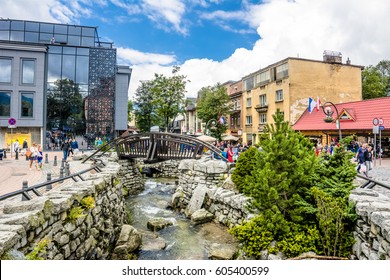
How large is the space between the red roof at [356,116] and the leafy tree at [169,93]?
11764mm

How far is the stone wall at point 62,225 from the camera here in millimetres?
3129

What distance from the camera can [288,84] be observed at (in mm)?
22125

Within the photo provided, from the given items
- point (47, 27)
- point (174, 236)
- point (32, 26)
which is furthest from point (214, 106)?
point (174, 236)

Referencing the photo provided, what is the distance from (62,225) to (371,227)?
5258mm

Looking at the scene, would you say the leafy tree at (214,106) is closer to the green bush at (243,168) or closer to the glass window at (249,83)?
the glass window at (249,83)

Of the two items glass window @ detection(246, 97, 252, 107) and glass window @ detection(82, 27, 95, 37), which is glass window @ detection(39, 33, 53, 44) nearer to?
glass window @ detection(82, 27, 95, 37)

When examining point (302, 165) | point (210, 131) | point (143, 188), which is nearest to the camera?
point (302, 165)

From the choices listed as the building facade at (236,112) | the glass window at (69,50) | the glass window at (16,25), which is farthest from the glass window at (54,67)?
the building facade at (236,112)

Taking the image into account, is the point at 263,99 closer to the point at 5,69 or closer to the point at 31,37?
the point at 31,37

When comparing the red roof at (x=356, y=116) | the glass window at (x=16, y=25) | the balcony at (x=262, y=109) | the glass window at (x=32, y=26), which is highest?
the glass window at (x=32, y=26)

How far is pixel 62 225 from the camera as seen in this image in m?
4.32
